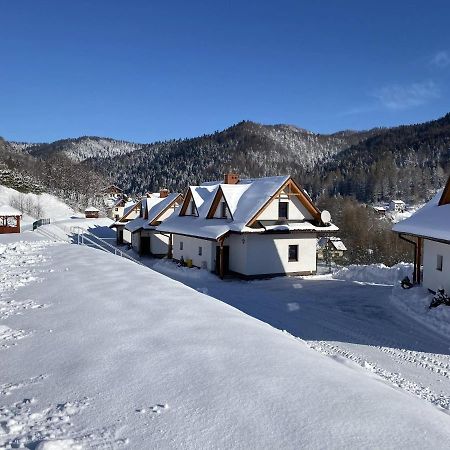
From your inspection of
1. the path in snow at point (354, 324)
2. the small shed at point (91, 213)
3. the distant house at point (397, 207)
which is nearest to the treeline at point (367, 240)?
the path in snow at point (354, 324)

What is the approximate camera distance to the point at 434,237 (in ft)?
49.3

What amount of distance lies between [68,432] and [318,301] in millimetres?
14198

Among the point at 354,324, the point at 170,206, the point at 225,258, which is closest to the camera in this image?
the point at 354,324

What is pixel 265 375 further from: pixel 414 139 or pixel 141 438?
pixel 414 139

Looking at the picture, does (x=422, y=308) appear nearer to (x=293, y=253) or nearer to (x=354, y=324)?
(x=354, y=324)

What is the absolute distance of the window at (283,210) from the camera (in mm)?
23375

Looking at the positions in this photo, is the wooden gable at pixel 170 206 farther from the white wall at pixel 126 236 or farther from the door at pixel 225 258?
the door at pixel 225 258

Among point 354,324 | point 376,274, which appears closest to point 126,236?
point 376,274

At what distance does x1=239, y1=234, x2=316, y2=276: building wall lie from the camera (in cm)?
2223

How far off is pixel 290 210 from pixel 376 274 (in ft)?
18.0

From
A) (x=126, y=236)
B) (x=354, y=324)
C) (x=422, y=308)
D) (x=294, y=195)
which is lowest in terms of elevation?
(x=354, y=324)

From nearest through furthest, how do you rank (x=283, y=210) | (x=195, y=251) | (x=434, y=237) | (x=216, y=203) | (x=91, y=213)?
(x=434, y=237) → (x=283, y=210) → (x=216, y=203) → (x=195, y=251) → (x=91, y=213)

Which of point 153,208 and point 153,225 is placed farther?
point 153,208

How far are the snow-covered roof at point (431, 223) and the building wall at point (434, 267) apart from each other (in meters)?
0.67
